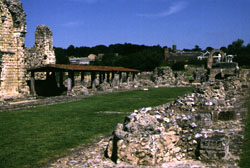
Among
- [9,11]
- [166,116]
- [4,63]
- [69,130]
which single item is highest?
[9,11]

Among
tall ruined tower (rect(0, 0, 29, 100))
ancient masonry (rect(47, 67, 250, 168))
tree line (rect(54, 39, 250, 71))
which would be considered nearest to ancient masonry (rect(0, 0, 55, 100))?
tall ruined tower (rect(0, 0, 29, 100))

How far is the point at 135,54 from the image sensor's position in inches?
2908

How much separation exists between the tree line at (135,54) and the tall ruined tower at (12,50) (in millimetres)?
44734

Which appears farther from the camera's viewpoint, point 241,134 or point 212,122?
point 212,122

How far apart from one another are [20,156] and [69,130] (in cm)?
Result: 274

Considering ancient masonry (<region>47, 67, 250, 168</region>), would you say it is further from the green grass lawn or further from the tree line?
the tree line

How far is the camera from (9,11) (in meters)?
20.8

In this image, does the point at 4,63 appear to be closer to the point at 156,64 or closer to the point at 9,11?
the point at 9,11

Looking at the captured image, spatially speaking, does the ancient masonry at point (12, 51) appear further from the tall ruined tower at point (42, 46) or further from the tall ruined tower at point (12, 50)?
the tall ruined tower at point (42, 46)

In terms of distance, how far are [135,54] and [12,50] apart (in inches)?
2128

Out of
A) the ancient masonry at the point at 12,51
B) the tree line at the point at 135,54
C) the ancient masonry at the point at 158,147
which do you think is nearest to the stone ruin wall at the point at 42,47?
the ancient masonry at the point at 12,51

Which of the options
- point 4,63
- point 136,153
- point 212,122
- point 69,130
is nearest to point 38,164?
point 136,153

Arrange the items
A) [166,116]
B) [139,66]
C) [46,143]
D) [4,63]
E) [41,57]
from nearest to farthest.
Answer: [166,116], [46,143], [4,63], [41,57], [139,66]

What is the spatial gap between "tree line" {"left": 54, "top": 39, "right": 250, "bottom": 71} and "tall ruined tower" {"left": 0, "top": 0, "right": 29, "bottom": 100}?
44.7 metres
